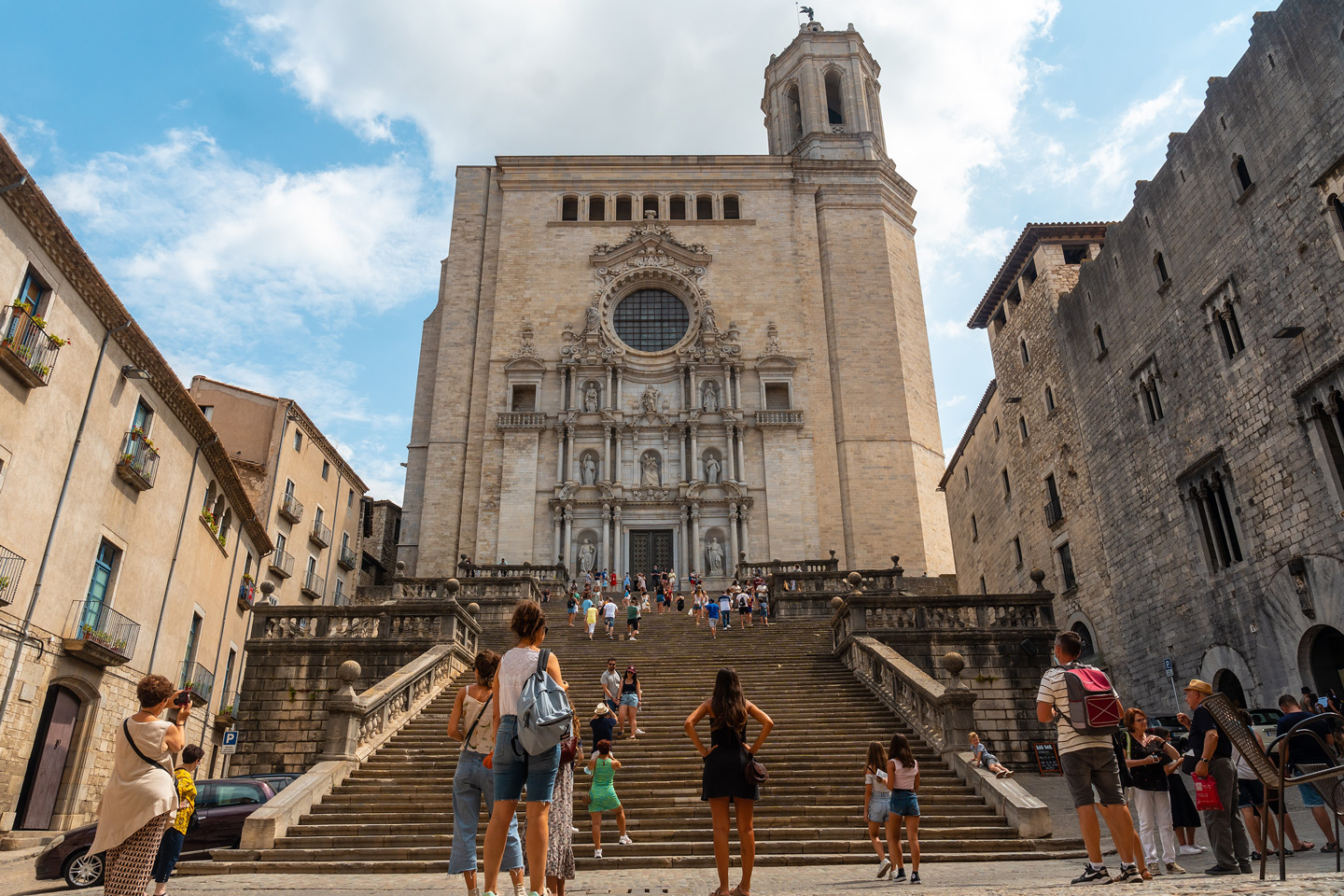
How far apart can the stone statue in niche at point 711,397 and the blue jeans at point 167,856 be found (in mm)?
27389

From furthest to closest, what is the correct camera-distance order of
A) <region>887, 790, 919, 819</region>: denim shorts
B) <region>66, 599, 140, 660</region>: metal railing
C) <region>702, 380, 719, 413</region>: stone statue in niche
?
<region>702, 380, 719, 413</region>: stone statue in niche, <region>66, 599, 140, 660</region>: metal railing, <region>887, 790, 919, 819</region>: denim shorts

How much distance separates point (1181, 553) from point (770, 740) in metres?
12.9

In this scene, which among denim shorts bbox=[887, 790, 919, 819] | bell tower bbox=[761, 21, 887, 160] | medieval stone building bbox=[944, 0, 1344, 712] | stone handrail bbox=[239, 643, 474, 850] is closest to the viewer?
denim shorts bbox=[887, 790, 919, 819]

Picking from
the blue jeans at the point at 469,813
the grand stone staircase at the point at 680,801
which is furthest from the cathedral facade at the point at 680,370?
the blue jeans at the point at 469,813

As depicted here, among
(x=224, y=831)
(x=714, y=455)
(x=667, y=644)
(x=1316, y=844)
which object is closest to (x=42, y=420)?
(x=224, y=831)

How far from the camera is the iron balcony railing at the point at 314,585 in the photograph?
102 ft

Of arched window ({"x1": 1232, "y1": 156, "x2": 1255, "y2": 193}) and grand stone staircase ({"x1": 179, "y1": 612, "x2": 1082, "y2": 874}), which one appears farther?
arched window ({"x1": 1232, "y1": 156, "x2": 1255, "y2": 193})

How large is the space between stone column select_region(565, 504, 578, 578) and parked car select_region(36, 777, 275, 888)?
63.4ft

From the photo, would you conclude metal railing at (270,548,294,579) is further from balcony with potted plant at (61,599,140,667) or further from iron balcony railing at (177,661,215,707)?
balcony with potted plant at (61,599,140,667)

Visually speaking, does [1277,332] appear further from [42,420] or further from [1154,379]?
[42,420]

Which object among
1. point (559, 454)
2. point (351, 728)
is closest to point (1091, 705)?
point (351, 728)

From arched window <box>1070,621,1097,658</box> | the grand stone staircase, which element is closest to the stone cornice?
the grand stone staircase

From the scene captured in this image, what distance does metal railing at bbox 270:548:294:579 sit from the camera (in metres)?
28.7

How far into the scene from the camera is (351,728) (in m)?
11.3
